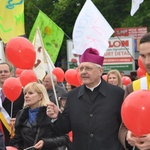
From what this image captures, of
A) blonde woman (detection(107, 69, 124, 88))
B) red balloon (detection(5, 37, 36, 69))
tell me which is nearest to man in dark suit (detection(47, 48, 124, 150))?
red balloon (detection(5, 37, 36, 69))

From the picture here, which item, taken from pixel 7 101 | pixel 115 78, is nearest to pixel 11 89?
pixel 7 101

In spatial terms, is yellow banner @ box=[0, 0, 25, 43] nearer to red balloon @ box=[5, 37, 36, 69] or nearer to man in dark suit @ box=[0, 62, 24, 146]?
man in dark suit @ box=[0, 62, 24, 146]

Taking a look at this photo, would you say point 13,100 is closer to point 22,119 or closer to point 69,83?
point 22,119

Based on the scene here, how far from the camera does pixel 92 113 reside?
4328mm

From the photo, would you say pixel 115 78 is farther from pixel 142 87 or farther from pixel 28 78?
pixel 142 87

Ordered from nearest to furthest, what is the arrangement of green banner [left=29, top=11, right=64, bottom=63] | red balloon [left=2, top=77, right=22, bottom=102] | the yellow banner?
red balloon [left=2, top=77, right=22, bottom=102] < the yellow banner < green banner [left=29, top=11, right=64, bottom=63]

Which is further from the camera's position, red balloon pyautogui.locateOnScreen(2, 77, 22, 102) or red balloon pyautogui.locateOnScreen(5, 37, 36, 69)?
red balloon pyautogui.locateOnScreen(2, 77, 22, 102)

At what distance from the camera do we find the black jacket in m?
4.99

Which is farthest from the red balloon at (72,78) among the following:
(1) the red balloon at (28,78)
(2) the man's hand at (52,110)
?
(2) the man's hand at (52,110)

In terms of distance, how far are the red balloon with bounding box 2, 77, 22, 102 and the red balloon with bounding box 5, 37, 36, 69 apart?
941 millimetres

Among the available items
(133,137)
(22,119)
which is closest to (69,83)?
(22,119)

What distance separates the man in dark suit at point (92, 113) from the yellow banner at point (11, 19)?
3.09m

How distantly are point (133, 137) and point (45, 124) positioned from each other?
200cm

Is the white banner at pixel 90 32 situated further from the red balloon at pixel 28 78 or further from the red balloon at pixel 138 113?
the red balloon at pixel 138 113
